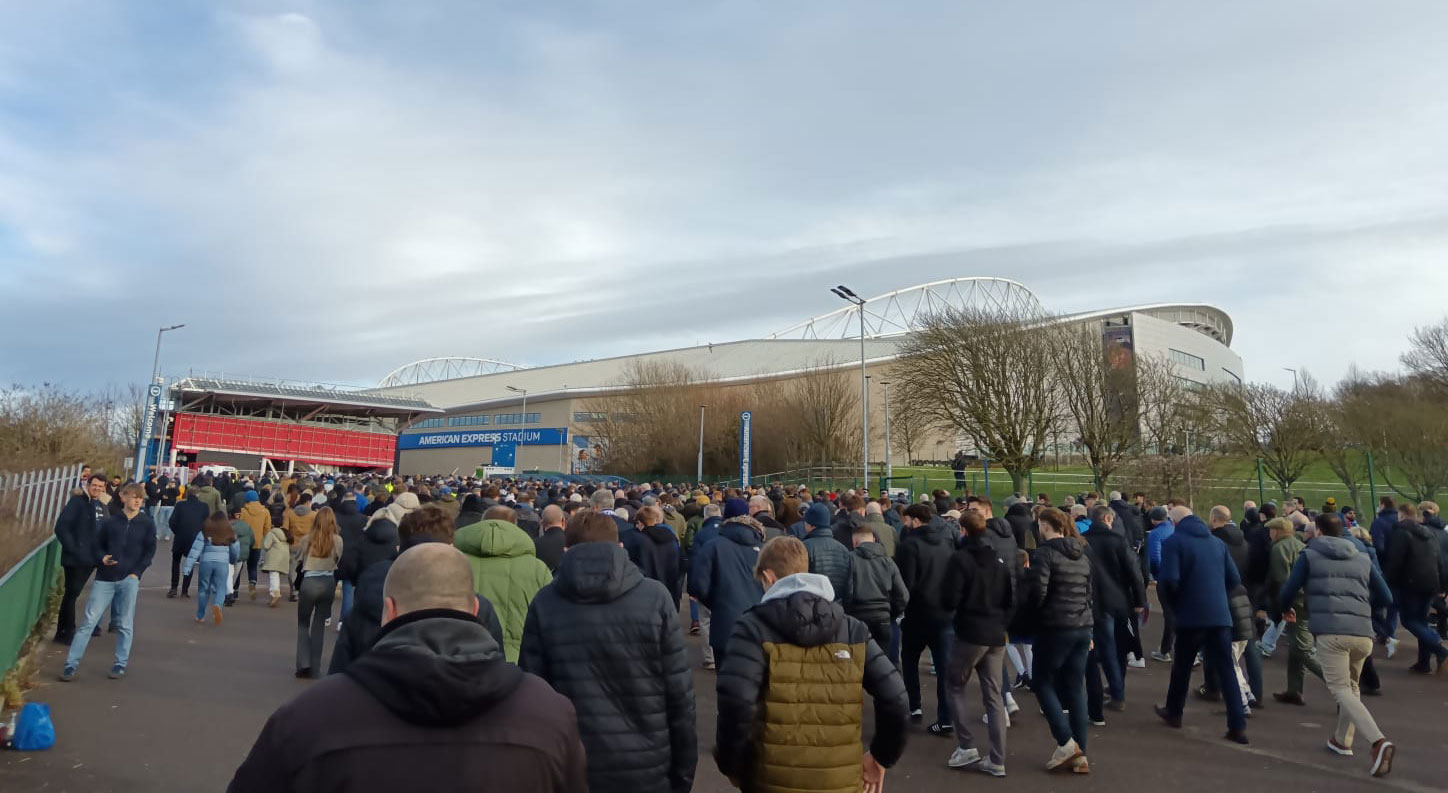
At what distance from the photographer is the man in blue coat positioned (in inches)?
265

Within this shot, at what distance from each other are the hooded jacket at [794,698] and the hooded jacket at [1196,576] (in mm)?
4617

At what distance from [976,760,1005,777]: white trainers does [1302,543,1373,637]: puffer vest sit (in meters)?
2.81

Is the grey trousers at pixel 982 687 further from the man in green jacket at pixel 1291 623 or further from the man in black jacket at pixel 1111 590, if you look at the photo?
the man in green jacket at pixel 1291 623

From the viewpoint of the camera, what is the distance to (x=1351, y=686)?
6348 millimetres

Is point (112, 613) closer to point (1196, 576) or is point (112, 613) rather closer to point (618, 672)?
point (618, 672)

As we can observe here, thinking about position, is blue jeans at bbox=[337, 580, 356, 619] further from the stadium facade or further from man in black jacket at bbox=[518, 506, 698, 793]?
the stadium facade

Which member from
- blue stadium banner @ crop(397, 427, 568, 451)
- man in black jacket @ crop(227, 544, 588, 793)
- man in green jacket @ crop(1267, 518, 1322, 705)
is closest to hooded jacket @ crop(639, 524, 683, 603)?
man in green jacket @ crop(1267, 518, 1322, 705)

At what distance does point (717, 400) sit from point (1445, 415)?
4011 centimetres

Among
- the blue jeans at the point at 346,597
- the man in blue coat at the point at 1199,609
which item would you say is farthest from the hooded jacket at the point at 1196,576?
the blue jeans at the point at 346,597

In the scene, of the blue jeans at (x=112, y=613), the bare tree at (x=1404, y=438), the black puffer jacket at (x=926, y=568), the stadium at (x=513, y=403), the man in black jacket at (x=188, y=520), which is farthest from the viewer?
the stadium at (x=513, y=403)

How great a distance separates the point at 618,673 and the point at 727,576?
330 cm

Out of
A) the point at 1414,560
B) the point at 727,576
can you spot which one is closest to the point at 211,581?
the point at 727,576

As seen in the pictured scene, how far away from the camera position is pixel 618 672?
333 cm

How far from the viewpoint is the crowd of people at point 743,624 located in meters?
1.74
